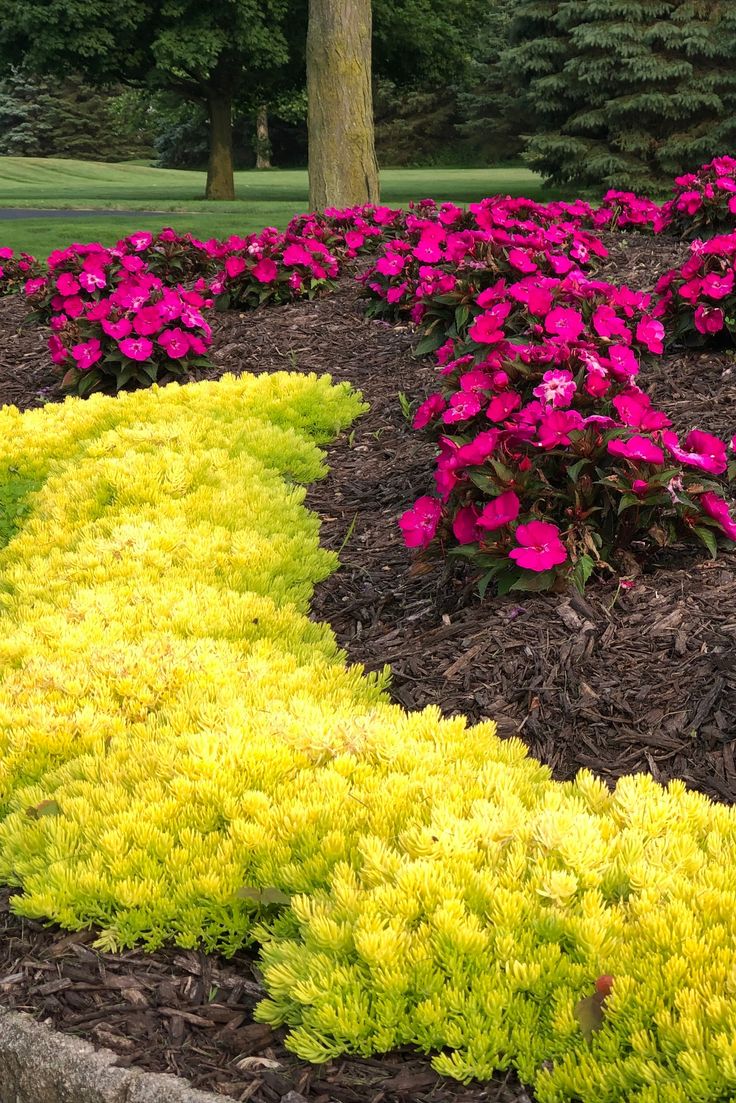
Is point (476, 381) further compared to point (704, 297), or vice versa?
point (704, 297)

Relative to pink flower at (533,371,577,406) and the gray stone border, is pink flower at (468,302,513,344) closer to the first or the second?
pink flower at (533,371,577,406)

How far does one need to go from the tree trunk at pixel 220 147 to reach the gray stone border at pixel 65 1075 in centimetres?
2468

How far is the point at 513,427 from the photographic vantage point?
379 centimetres

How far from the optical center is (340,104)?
12445mm

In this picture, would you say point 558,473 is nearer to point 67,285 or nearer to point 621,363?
point 621,363

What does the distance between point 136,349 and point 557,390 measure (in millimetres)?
3706

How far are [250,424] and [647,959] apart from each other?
4.26 meters

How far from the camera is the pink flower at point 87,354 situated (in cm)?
691

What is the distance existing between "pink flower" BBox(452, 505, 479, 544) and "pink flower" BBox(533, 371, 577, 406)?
1.70 ft

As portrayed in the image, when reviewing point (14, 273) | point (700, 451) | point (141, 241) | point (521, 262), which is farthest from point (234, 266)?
point (700, 451)

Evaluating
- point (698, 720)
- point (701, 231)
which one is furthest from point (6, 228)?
point (698, 720)

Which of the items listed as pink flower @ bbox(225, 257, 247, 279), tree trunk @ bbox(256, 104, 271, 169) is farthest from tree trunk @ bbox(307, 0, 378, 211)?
tree trunk @ bbox(256, 104, 271, 169)

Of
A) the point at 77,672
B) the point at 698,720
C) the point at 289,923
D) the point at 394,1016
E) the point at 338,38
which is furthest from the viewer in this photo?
the point at 338,38

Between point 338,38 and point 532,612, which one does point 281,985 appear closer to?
point 532,612
